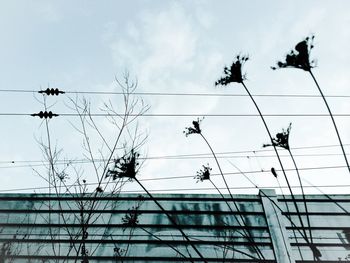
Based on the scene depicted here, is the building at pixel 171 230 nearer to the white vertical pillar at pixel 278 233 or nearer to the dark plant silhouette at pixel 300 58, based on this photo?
the white vertical pillar at pixel 278 233

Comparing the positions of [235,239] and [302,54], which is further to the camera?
[235,239]

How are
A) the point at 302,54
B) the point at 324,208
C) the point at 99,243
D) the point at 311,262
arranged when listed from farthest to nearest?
the point at 324,208
the point at 99,243
the point at 311,262
the point at 302,54

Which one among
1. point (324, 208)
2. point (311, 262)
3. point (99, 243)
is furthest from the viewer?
point (324, 208)

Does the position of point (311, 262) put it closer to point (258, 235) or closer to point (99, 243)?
point (258, 235)

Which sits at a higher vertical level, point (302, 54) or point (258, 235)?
point (302, 54)

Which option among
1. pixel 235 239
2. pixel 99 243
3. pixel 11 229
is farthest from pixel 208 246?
pixel 11 229

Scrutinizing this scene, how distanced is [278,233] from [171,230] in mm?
3013

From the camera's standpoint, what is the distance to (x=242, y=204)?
32.9 feet

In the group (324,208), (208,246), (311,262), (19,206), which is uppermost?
(19,206)

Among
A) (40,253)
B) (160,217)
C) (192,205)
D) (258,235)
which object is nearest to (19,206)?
(40,253)

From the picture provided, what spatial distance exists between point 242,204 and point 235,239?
1.67 meters

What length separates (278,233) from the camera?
866 centimetres

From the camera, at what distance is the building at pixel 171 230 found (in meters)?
7.93

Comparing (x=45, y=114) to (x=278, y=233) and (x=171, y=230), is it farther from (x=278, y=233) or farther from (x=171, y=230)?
(x=278, y=233)
